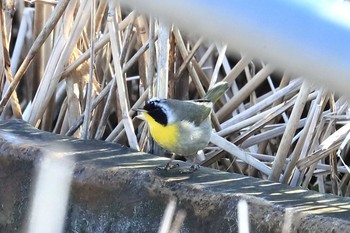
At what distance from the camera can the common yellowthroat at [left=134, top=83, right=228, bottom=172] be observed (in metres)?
2.55

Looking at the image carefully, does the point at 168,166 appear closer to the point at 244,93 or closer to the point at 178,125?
the point at 178,125

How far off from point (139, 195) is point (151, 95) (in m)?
0.62

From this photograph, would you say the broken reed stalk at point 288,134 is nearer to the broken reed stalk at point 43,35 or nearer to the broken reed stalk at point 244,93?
the broken reed stalk at point 244,93

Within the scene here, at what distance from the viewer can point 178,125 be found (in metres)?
2.63

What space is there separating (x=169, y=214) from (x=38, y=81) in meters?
1.48

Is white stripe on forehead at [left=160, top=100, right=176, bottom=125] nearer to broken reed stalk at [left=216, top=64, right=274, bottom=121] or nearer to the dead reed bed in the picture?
the dead reed bed

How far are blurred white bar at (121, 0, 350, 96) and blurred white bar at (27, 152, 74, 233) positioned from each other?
89.5 inches

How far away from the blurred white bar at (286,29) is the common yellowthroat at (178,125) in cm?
221

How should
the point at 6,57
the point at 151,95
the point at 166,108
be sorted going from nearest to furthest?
the point at 166,108 → the point at 151,95 → the point at 6,57

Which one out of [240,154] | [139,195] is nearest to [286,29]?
[139,195]

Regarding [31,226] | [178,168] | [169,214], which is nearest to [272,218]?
[169,214]

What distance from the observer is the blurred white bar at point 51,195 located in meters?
2.55

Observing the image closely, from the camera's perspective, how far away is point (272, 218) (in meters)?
2.00

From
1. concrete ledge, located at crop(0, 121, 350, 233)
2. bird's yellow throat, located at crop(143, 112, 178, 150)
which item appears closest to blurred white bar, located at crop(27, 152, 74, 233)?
concrete ledge, located at crop(0, 121, 350, 233)
